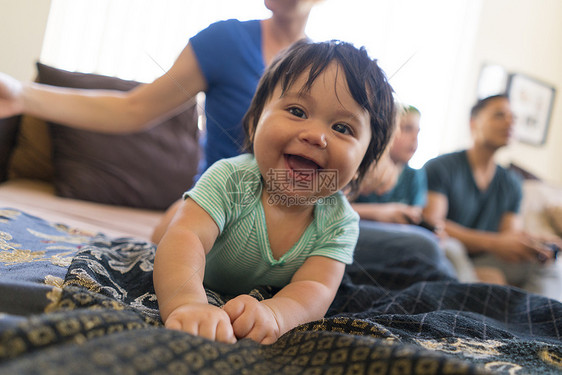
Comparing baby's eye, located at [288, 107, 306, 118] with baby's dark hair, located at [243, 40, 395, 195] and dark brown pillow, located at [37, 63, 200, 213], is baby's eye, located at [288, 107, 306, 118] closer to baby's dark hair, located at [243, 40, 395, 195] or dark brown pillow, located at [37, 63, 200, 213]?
baby's dark hair, located at [243, 40, 395, 195]

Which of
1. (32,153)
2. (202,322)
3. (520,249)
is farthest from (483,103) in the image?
(202,322)

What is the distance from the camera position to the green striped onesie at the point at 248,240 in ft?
2.06

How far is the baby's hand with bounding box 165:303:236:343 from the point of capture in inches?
16.1

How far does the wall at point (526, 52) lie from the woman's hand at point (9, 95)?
264 centimetres

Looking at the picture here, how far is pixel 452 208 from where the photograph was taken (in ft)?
6.08

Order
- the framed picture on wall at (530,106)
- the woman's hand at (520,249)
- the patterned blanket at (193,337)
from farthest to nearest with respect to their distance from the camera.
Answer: the framed picture on wall at (530,106), the woman's hand at (520,249), the patterned blanket at (193,337)

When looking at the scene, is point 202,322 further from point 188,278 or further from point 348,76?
point 348,76

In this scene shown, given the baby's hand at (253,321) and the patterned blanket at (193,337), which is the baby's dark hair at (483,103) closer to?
the patterned blanket at (193,337)

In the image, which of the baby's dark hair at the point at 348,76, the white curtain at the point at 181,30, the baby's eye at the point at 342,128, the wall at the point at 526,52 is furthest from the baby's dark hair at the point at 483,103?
the baby's eye at the point at 342,128

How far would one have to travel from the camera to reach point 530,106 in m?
3.17

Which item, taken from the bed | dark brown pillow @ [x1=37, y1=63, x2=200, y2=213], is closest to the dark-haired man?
the bed

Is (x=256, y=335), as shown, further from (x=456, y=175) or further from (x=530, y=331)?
(x=456, y=175)

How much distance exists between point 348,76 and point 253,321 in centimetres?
34

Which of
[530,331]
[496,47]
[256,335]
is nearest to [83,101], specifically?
[256,335]
